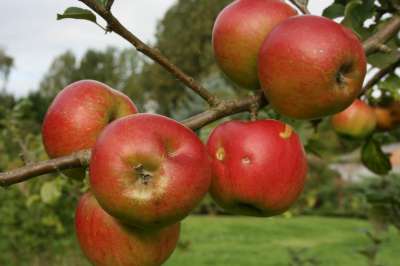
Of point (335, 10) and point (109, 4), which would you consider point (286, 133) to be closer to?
point (109, 4)

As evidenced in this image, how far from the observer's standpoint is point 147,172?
672 millimetres

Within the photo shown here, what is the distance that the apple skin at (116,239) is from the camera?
767 mm

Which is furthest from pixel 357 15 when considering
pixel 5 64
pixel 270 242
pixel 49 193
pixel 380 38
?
pixel 5 64

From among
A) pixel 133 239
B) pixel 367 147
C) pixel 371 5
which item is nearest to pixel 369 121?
pixel 367 147

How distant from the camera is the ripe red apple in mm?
1913

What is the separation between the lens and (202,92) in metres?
0.81

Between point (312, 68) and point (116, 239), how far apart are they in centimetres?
34

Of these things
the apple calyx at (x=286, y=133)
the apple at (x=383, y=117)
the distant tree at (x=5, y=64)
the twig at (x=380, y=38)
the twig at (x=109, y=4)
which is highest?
the twig at (x=109, y=4)

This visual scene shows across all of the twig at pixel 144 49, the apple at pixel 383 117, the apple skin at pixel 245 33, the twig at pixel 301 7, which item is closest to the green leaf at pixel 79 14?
the twig at pixel 144 49

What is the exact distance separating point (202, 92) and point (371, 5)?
0.48 meters

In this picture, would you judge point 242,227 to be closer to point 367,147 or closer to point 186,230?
point 186,230

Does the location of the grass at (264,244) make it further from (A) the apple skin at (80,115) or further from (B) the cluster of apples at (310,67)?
(B) the cluster of apples at (310,67)

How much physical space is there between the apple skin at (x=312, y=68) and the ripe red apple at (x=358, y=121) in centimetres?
113

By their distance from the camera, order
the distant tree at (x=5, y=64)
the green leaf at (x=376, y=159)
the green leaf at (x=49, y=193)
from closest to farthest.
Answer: the green leaf at (x=376, y=159), the green leaf at (x=49, y=193), the distant tree at (x=5, y=64)
